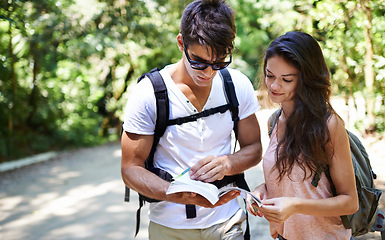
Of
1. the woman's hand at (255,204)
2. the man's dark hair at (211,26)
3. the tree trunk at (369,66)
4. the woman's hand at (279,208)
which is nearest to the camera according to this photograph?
the woman's hand at (279,208)

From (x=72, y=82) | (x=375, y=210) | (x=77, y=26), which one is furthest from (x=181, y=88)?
(x=72, y=82)

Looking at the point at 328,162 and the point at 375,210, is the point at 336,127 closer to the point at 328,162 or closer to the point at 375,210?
the point at 328,162

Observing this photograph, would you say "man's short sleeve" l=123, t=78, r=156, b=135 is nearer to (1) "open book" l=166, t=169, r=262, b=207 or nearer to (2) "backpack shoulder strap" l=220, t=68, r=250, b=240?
(1) "open book" l=166, t=169, r=262, b=207

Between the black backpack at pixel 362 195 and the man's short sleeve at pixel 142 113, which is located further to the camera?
the man's short sleeve at pixel 142 113

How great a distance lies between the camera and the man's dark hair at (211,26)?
2082 millimetres

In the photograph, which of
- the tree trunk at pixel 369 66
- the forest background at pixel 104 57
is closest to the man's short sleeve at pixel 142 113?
the forest background at pixel 104 57

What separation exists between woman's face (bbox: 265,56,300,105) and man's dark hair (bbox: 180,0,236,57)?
27 centimetres

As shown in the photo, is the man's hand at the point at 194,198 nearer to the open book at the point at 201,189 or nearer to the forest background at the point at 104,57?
the open book at the point at 201,189

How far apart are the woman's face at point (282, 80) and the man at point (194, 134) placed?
26cm

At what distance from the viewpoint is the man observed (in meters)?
2.08

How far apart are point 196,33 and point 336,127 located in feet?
2.72

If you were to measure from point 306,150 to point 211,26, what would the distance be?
0.78 meters

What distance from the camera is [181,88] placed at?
2.23 metres

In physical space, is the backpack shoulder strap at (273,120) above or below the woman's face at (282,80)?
below
